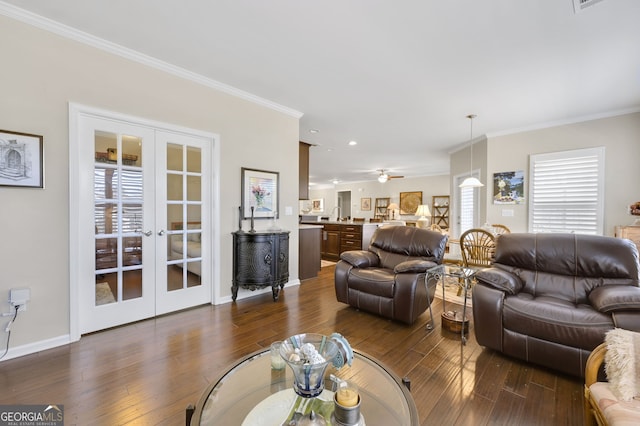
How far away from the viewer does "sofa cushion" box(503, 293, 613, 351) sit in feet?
5.76

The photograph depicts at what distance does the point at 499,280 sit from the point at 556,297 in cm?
55

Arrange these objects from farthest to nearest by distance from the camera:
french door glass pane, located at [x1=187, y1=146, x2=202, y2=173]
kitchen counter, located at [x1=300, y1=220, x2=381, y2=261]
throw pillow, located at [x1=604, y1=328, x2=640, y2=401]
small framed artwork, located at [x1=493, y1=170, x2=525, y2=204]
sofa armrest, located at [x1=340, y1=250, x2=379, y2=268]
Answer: kitchen counter, located at [x1=300, y1=220, x2=381, y2=261], small framed artwork, located at [x1=493, y1=170, x2=525, y2=204], sofa armrest, located at [x1=340, y1=250, x2=379, y2=268], french door glass pane, located at [x1=187, y1=146, x2=202, y2=173], throw pillow, located at [x1=604, y1=328, x2=640, y2=401]

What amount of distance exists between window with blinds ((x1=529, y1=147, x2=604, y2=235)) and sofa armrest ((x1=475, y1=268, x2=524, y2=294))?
9.65 ft

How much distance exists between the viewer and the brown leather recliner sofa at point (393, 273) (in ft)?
8.91

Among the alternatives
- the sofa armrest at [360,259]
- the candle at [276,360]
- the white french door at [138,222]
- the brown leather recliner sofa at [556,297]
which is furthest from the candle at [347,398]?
the white french door at [138,222]

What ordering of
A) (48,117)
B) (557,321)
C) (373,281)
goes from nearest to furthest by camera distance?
(557,321) → (48,117) → (373,281)

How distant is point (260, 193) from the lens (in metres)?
3.63

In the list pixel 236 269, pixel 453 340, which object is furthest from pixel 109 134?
pixel 453 340

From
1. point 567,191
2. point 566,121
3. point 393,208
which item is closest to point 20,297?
point 567,191

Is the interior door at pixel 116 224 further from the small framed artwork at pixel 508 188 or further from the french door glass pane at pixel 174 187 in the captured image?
the small framed artwork at pixel 508 188

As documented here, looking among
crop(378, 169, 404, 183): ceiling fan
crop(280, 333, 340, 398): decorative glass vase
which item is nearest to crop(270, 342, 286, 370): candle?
crop(280, 333, 340, 398): decorative glass vase

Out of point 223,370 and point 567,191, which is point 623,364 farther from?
point 567,191

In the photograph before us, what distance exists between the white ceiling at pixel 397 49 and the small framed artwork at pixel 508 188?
3.54 ft

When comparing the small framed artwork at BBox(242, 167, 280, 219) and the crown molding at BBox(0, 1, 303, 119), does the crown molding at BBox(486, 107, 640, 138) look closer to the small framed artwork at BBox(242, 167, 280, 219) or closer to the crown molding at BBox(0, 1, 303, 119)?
the small framed artwork at BBox(242, 167, 280, 219)
